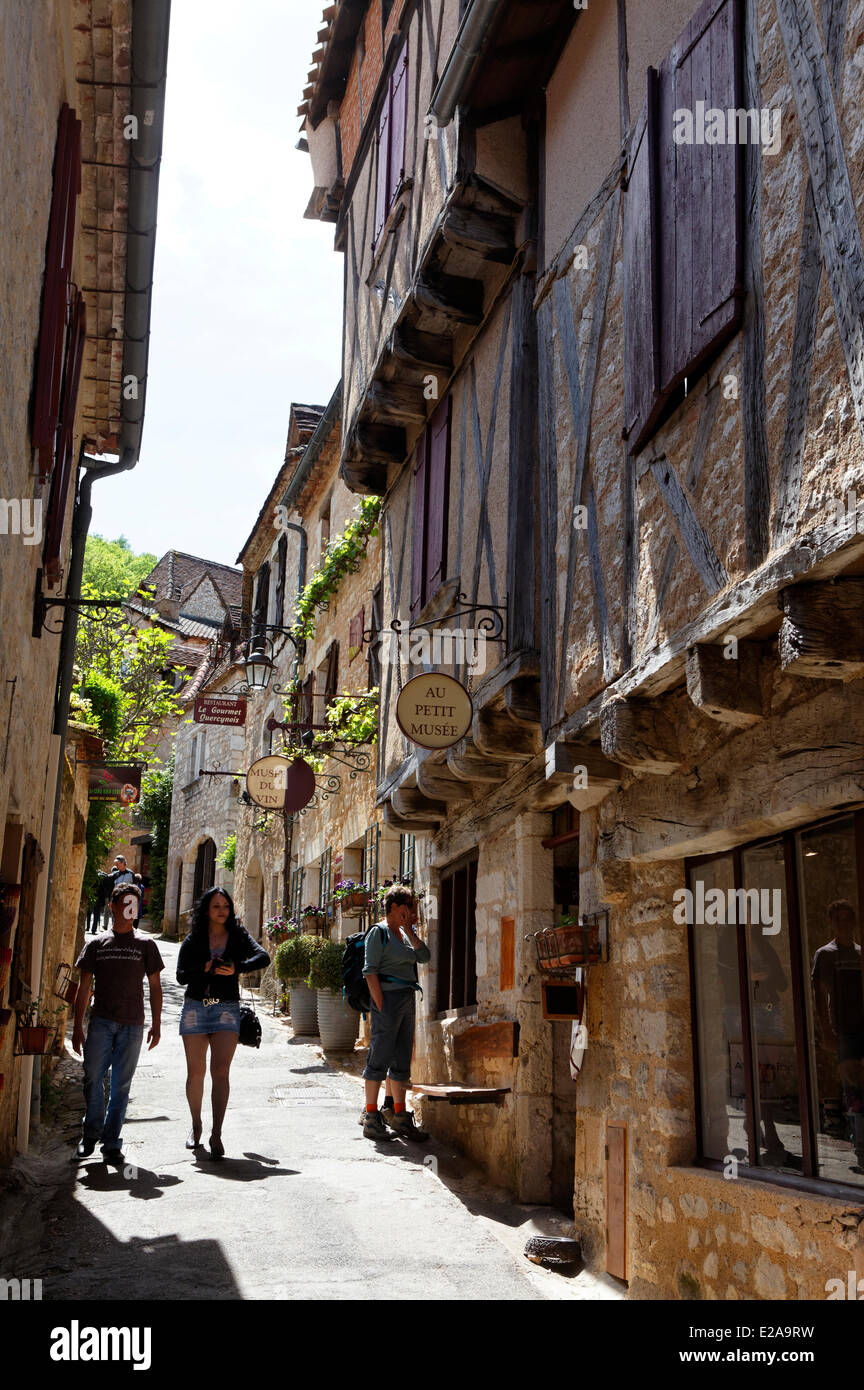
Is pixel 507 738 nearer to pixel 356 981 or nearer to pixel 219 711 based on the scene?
pixel 356 981

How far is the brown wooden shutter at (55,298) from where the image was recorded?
16.7 ft

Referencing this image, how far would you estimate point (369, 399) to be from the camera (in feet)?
29.1

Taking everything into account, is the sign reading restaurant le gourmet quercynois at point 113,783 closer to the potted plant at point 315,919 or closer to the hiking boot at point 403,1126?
the potted plant at point 315,919

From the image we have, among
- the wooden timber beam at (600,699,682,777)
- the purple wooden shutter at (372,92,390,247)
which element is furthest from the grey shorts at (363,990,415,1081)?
the purple wooden shutter at (372,92,390,247)

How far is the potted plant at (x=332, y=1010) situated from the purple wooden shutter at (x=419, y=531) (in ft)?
12.2

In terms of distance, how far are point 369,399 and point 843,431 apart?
6.11m

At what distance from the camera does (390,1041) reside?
7.12 meters

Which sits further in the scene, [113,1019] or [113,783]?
[113,783]

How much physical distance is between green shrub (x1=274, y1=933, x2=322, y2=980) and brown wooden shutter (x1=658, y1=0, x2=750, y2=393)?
796cm

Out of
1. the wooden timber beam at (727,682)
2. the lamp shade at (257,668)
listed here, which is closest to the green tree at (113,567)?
the lamp shade at (257,668)

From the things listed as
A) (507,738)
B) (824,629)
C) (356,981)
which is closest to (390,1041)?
(356,981)

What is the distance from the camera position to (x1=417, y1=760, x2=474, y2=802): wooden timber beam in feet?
24.8

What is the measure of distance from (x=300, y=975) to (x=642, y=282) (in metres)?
8.19
